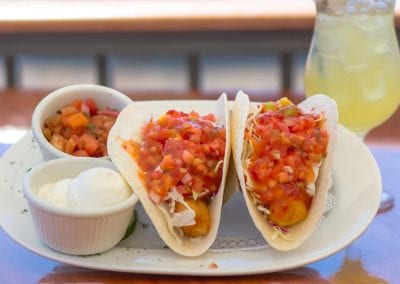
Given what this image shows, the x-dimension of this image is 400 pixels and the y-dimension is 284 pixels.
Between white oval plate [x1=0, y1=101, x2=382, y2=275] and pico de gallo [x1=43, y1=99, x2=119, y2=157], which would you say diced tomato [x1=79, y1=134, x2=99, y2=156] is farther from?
white oval plate [x1=0, y1=101, x2=382, y2=275]

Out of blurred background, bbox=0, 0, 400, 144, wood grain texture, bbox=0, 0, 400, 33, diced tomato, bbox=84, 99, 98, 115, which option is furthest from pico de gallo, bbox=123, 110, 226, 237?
wood grain texture, bbox=0, 0, 400, 33

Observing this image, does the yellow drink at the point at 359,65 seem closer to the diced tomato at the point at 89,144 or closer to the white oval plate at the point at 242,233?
the white oval plate at the point at 242,233

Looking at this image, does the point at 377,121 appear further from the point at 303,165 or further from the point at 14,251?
the point at 14,251

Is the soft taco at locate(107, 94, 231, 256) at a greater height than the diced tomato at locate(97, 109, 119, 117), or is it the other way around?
the soft taco at locate(107, 94, 231, 256)

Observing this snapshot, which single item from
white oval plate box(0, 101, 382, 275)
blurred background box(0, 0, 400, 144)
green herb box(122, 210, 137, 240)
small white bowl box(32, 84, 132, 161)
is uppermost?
small white bowl box(32, 84, 132, 161)

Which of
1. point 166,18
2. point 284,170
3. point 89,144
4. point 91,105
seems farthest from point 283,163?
point 166,18

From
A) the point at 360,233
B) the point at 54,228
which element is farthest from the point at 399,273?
the point at 54,228

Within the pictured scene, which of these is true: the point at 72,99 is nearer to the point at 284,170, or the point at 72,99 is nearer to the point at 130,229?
the point at 130,229
